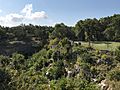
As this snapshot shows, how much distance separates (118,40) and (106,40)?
4.82 m

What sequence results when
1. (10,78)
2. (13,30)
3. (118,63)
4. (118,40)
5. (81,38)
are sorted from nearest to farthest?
(10,78), (118,63), (118,40), (81,38), (13,30)

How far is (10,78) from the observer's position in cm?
4569

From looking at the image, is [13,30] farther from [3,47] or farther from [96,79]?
[96,79]

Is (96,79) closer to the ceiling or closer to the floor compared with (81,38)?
closer to the floor

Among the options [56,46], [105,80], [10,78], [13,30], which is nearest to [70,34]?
[56,46]

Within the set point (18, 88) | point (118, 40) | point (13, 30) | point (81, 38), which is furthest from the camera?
point (13, 30)

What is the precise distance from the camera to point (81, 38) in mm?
91875

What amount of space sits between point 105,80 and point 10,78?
58.4 feet

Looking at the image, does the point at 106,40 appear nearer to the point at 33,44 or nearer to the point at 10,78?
the point at 33,44

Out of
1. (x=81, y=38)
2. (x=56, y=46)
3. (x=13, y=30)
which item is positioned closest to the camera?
(x=56, y=46)

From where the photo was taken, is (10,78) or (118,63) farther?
(118,63)

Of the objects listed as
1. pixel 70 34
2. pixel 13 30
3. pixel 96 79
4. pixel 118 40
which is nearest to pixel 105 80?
pixel 96 79

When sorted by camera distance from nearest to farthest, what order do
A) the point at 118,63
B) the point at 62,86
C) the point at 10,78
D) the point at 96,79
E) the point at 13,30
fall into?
the point at 10,78 < the point at 62,86 < the point at 96,79 < the point at 118,63 < the point at 13,30

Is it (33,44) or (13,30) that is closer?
(33,44)
